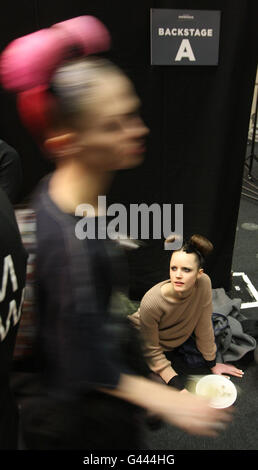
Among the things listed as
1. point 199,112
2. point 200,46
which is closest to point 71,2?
point 200,46

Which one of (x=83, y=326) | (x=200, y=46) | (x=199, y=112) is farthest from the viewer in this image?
(x=199, y=112)

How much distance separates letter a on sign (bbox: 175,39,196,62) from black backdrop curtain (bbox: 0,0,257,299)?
2.3 inches

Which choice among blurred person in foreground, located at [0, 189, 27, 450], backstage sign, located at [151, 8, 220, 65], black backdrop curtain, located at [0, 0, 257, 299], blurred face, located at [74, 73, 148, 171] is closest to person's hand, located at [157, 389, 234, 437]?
blurred person in foreground, located at [0, 189, 27, 450]

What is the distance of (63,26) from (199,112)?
1.19m

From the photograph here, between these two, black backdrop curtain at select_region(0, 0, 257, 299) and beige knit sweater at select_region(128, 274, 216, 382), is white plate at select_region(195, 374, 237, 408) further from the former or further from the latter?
black backdrop curtain at select_region(0, 0, 257, 299)

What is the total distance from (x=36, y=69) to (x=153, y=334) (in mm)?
1242

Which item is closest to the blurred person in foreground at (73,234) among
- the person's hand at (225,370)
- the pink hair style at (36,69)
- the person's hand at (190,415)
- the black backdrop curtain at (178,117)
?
the pink hair style at (36,69)

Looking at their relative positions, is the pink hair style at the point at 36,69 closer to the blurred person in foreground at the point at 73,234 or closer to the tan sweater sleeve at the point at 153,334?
the blurred person in foreground at the point at 73,234

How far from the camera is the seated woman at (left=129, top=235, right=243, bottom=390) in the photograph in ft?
4.98

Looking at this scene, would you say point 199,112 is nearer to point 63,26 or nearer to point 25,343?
point 63,26

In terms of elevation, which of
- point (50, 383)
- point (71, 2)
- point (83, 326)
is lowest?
point (50, 383)

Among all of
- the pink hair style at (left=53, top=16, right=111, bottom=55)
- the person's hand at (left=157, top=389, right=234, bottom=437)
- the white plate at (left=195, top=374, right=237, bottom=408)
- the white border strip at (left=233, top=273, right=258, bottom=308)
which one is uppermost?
the pink hair style at (left=53, top=16, right=111, bottom=55)

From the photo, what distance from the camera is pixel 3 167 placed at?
5.45 feet

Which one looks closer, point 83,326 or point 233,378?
point 83,326
